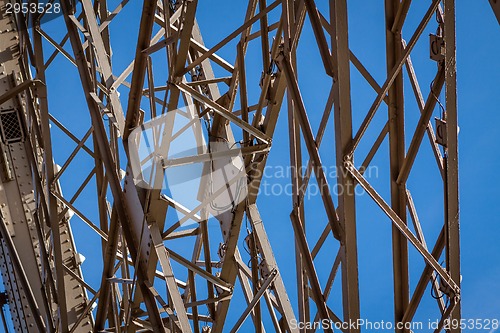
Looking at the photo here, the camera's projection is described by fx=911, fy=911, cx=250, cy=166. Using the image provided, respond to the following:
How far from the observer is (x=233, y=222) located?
35.7 feet

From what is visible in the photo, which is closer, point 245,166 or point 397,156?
point 397,156

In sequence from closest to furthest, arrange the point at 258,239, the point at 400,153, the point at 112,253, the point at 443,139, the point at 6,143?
the point at 443,139 → the point at 400,153 → the point at 258,239 → the point at 112,253 → the point at 6,143

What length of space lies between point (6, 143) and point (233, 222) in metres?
5.13

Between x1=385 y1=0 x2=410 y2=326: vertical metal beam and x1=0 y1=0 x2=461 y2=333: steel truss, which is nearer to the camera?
x1=0 y1=0 x2=461 y2=333: steel truss

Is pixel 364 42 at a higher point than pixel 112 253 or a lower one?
higher

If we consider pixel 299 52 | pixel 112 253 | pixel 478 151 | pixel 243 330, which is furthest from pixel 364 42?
pixel 112 253

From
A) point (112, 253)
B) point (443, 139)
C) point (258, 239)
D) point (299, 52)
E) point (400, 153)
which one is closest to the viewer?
point (443, 139)

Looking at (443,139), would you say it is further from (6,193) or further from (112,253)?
(6,193)

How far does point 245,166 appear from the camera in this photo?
1057 cm

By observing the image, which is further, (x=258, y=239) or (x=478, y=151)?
(x=478, y=151)

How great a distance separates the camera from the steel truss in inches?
327

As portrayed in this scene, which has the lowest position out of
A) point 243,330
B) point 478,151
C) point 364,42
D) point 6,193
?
point 243,330

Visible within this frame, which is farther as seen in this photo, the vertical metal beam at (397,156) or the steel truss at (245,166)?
the vertical metal beam at (397,156)

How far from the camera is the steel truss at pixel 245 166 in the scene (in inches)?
327
